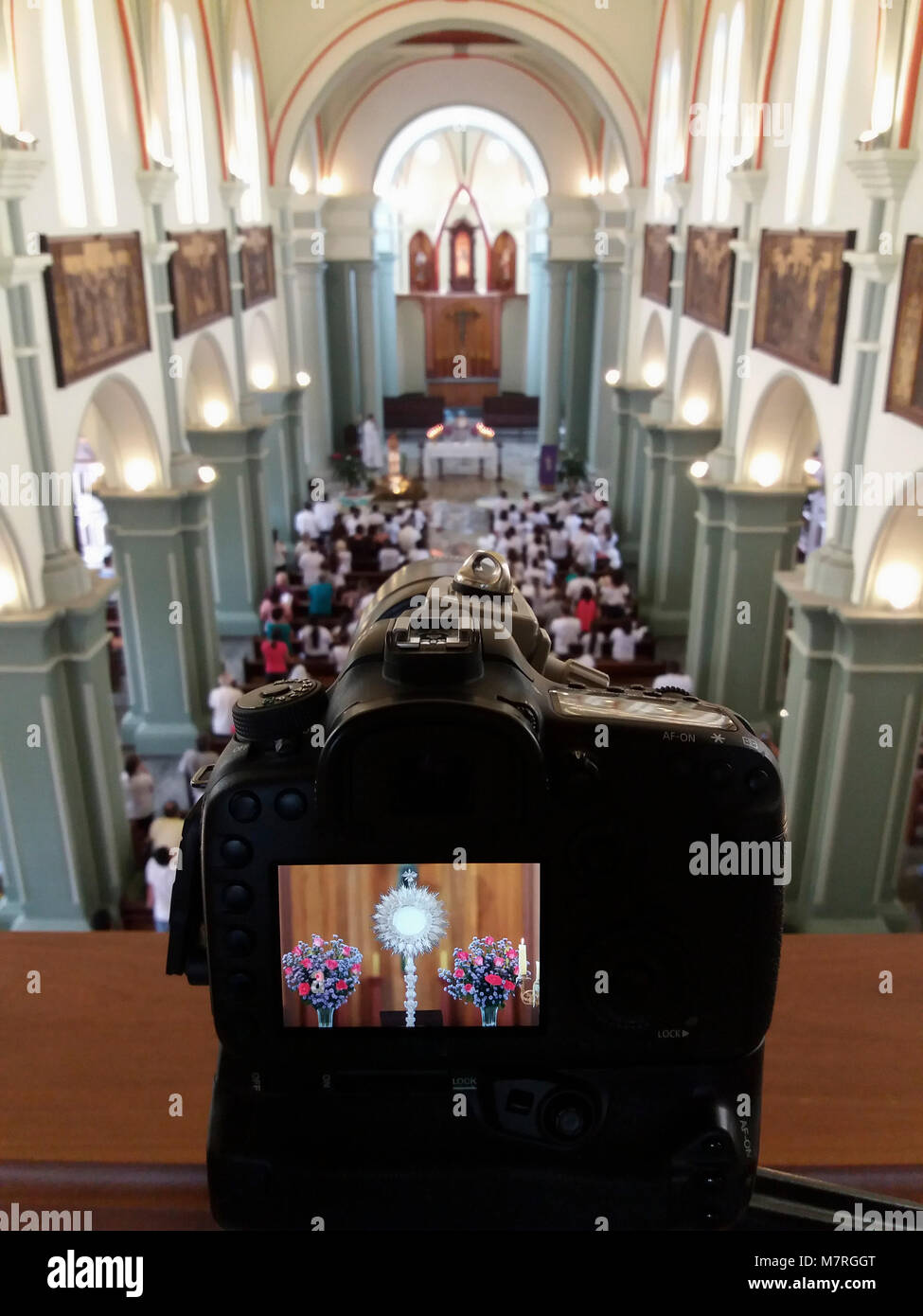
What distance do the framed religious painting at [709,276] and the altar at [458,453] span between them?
1172cm

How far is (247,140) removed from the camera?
16312 mm

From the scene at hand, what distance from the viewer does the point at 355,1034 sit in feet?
6.08

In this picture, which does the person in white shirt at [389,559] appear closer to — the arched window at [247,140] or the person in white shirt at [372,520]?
the person in white shirt at [372,520]

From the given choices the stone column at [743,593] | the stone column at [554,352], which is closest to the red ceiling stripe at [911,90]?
the stone column at [743,593]

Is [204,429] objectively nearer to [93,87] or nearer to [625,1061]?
[93,87]

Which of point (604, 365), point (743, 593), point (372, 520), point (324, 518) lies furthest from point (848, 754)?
point (604, 365)

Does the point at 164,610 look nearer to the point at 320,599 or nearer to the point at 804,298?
the point at 320,599

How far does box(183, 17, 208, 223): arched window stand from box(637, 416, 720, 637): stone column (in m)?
6.70

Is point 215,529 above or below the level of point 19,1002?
below

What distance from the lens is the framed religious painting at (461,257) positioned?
3534 cm

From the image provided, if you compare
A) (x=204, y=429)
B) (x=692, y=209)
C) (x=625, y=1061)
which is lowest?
(x=204, y=429)

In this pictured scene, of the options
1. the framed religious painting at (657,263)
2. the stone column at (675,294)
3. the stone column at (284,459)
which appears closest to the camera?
the stone column at (675,294)

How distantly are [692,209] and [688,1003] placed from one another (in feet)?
46.7

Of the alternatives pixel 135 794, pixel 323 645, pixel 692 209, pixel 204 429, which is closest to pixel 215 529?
pixel 204 429
